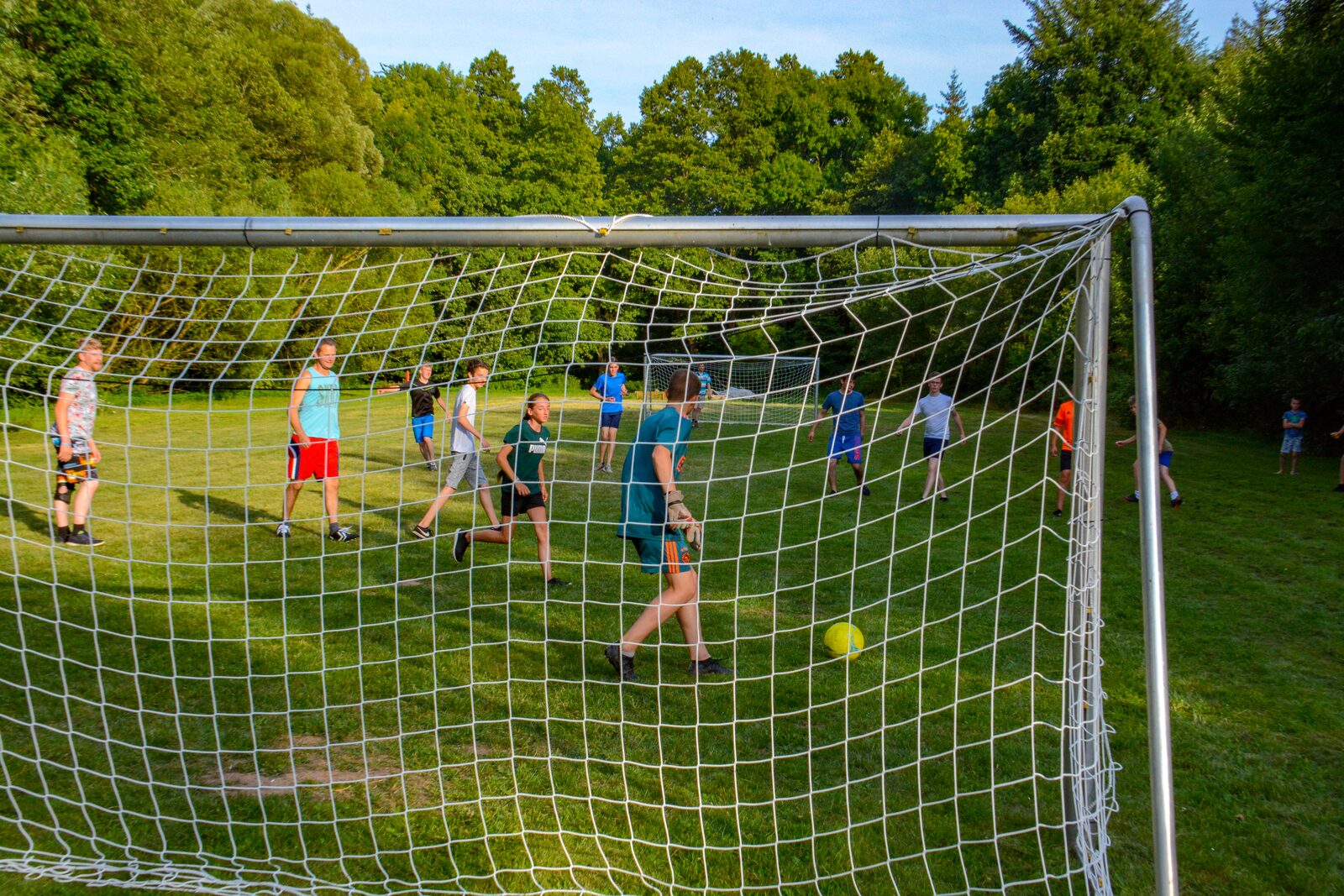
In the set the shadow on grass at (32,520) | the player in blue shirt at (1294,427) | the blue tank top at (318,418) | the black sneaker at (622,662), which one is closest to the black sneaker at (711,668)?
the black sneaker at (622,662)

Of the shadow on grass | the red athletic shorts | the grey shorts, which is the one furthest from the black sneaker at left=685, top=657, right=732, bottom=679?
the shadow on grass

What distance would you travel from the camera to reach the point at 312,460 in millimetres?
8211

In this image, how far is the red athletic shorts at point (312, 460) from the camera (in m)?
7.84

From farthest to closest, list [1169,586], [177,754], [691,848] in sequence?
[1169,586] < [177,754] < [691,848]

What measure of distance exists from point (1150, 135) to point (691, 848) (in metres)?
38.0

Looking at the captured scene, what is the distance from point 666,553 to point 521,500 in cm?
237

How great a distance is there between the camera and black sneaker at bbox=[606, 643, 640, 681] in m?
5.12

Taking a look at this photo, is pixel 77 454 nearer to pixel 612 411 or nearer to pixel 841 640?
pixel 841 640

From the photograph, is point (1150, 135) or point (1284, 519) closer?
point (1284, 519)

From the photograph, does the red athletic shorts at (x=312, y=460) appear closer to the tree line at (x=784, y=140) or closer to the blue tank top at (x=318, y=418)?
the blue tank top at (x=318, y=418)

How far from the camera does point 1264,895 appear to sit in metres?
3.38

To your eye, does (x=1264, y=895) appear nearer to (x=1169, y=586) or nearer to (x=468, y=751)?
(x=468, y=751)

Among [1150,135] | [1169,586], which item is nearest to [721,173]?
[1150,135]

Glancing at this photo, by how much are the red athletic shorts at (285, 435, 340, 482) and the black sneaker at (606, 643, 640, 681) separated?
3.65 m
